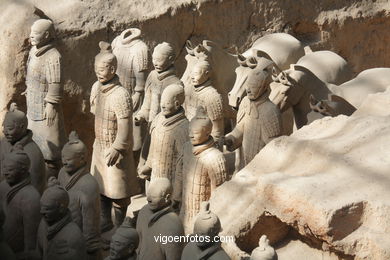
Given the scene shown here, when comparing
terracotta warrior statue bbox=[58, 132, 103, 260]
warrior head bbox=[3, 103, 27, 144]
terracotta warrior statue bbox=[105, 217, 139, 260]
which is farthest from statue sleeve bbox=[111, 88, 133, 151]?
terracotta warrior statue bbox=[105, 217, 139, 260]

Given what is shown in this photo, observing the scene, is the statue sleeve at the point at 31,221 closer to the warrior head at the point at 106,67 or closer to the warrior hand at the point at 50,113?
the warrior head at the point at 106,67

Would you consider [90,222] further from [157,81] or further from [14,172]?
[157,81]

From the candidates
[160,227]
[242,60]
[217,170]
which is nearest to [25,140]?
[217,170]

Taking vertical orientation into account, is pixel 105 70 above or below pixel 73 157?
above

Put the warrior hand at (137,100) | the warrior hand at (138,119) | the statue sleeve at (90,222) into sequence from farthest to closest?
the warrior hand at (137,100)
the warrior hand at (138,119)
the statue sleeve at (90,222)

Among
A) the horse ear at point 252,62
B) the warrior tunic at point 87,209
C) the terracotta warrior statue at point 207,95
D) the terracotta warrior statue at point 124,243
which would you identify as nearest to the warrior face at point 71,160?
the warrior tunic at point 87,209

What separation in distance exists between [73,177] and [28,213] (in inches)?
17.4

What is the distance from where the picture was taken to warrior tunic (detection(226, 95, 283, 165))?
726 centimetres

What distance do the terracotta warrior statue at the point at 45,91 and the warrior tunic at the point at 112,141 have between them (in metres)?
0.43

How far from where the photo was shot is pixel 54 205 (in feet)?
20.5

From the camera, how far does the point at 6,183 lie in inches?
269

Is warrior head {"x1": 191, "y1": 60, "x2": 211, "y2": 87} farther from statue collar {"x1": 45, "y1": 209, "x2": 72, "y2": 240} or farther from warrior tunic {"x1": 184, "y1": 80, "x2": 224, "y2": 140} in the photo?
statue collar {"x1": 45, "y1": 209, "x2": 72, "y2": 240}

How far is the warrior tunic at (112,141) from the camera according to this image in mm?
7867

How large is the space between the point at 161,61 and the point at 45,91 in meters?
1.03
